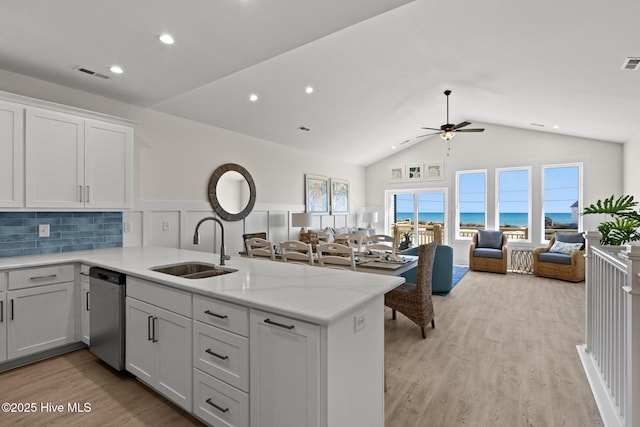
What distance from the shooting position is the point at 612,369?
2.04 meters

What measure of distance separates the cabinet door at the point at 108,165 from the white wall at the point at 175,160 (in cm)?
35

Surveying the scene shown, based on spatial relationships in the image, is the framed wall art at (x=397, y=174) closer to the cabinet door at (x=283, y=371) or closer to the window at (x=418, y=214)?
the window at (x=418, y=214)

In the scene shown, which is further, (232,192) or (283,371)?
(232,192)

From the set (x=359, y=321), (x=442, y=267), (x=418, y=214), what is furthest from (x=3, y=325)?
(x=418, y=214)

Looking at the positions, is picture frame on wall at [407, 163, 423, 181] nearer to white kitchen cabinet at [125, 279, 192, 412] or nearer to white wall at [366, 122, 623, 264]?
white wall at [366, 122, 623, 264]

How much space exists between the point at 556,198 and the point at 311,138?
217 inches

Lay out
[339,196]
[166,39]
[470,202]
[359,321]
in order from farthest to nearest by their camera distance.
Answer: [339,196], [470,202], [166,39], [359,321]

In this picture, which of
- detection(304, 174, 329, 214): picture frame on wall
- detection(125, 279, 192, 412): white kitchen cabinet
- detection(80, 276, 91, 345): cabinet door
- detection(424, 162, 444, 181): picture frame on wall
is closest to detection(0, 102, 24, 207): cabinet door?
detection(80, 276, 91, 345): cabinet door

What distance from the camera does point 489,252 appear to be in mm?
6738

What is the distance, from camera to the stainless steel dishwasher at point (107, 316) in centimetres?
234

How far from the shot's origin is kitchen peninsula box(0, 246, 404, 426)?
137 cm

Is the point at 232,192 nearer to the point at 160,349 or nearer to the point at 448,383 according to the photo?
the point at 160,349

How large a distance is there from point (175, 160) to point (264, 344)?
3608mm

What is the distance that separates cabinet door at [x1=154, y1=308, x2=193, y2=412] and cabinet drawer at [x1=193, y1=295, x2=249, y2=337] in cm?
14
